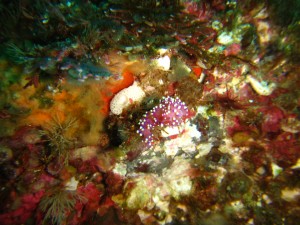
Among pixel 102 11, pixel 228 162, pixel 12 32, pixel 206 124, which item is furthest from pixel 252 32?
pixel 12 32

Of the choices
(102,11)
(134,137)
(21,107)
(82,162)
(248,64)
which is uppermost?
(102,11)

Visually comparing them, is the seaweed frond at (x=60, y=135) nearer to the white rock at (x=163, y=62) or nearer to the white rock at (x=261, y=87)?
the white rock at (x=163, y=62)

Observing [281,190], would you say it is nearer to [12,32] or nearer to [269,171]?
[269,171]

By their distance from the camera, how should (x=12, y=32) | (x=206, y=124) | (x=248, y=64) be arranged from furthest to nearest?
(x=206, y=124) < (x=248, y=64) < (x=12, y=32)

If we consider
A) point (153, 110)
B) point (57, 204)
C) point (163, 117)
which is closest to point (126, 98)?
point (153, 110)

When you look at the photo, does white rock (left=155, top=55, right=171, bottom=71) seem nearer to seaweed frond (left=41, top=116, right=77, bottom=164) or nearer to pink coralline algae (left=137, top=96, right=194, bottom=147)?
pink coralline algae (left=137, top=96, right=194, bottom=147)

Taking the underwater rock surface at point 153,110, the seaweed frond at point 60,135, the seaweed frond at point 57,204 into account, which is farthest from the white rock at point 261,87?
the seaweed frond at point 57,204

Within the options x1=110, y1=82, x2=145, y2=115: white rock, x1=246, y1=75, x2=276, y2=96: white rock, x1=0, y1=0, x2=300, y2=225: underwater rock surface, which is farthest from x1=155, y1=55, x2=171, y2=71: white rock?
x1=246, y1=75, x2=276, y2=96: white rock

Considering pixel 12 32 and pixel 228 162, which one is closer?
pixel 12 32
